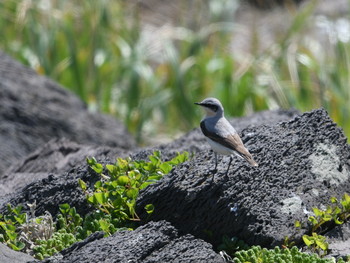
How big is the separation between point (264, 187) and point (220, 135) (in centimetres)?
39

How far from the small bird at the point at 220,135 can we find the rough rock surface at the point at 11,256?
1.14m

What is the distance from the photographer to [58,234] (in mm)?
4477

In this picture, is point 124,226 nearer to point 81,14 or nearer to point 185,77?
point 185,77

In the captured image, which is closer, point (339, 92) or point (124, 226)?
point (124, 226)

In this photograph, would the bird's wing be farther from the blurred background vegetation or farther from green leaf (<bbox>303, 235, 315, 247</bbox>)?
the blurred background vegetation

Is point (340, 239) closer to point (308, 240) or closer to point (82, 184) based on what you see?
point (308, 240)

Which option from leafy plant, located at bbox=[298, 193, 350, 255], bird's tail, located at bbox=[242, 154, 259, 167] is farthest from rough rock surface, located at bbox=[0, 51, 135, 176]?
leafy plant, located at bbox=[298, 193, 350, 255]

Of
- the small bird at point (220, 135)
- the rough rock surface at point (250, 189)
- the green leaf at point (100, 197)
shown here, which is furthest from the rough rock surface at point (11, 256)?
the small bird at point (220, 135)

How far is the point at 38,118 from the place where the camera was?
311 inches

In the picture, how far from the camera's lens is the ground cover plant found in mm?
4445

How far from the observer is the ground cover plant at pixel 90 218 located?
14.6 ft

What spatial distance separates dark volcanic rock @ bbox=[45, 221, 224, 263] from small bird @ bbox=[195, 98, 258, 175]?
59cm

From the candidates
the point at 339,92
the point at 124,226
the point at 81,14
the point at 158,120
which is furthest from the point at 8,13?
the point at 124,226

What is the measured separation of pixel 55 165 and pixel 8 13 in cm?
597
